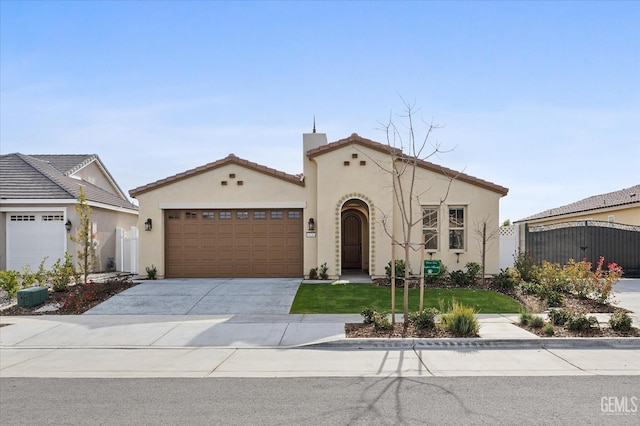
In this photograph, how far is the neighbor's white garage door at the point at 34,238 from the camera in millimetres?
18344

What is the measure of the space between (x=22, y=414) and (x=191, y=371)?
2.26 metres

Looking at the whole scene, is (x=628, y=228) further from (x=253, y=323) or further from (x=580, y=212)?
(x=253, y=323)

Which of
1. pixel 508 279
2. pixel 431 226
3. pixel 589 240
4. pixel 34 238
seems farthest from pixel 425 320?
pixel 34 238

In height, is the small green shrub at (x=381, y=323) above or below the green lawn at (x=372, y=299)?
above

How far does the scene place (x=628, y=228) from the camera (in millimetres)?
19344

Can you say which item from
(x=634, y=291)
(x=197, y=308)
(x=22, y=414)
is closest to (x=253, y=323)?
(x=197, y=308)

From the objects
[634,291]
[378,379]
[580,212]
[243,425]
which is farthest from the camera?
[580,212]

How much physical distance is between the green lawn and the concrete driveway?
0.50 m

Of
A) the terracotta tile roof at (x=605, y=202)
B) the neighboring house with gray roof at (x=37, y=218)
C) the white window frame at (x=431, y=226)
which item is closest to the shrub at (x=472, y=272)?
the white window frame at (x=431, y=226)

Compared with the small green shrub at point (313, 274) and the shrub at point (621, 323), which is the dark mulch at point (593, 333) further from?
the small green shrub at point (313, 274)

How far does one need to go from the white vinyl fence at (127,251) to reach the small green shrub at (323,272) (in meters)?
7.72

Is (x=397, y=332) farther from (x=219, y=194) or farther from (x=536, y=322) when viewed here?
(x=219, y=194)

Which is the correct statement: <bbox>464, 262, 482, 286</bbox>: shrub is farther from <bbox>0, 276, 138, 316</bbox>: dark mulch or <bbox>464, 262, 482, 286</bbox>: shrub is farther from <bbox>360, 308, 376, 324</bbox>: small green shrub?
<bbox>0, 276, 138, 316</bbox>: dark mulch

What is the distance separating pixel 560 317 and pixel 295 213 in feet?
30.9
